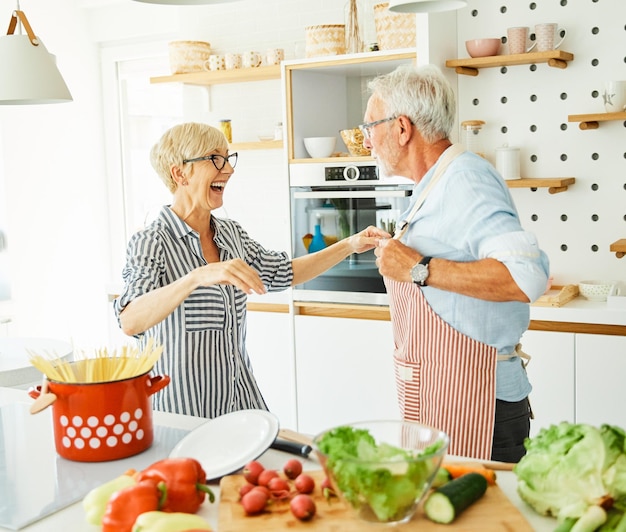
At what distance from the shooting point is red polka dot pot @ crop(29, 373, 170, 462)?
Answer: 1.68m

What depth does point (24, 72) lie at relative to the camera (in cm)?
269

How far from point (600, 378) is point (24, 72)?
8.27 feet

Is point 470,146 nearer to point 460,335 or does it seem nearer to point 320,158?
point 320,158

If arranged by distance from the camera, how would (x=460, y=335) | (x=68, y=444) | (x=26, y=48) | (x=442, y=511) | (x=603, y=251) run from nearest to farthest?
(x=442, y=511) < (x=68, y=444) < (x=460, y=335) < (x=26, y=48) < (x=603, y=251)

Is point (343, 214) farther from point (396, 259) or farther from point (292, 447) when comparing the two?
point (292, 447)

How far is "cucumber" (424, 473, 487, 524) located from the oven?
2.65 meters

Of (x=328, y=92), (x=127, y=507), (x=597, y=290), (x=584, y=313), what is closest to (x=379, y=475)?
(x=127, y=507)

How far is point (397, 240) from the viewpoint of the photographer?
2.16 m

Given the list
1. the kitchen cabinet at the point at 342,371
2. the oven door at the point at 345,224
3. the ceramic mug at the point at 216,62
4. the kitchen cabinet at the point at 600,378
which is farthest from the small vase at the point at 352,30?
the kitchen cabinet at the point at 600,378

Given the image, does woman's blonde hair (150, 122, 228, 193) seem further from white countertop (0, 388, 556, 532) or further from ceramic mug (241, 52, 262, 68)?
ceramic mug (241, 52, 262, 68)

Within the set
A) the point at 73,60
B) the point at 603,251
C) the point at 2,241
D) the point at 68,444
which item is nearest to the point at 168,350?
the point at 68,444

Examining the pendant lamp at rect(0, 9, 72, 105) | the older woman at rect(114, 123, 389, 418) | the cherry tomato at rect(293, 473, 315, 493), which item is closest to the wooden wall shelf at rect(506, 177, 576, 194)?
the older woman at rect(114, 123, 389, 418)

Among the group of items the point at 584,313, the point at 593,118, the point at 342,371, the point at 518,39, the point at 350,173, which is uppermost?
the point at 518,39

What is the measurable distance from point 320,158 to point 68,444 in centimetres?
271
